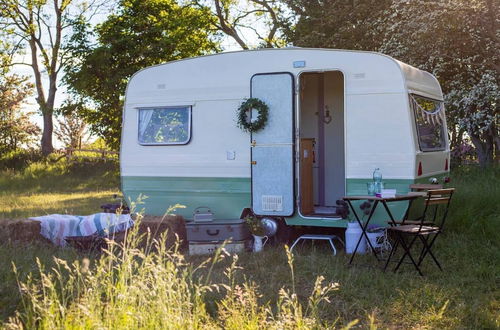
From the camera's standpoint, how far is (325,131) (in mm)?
9375

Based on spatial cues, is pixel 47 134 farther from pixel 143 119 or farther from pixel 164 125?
pixel 164 125

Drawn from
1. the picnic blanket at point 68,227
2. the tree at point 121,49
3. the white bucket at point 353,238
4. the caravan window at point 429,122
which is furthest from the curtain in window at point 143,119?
the tree at point 121,49

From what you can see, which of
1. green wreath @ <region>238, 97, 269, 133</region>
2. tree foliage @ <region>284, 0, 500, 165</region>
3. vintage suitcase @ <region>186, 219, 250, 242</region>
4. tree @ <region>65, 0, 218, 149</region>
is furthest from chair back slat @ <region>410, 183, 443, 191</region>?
tree @ <region>65, 0, 218, 149</region>

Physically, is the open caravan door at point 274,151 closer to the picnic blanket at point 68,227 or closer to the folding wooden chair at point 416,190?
the folding wooden chair at point 416,190

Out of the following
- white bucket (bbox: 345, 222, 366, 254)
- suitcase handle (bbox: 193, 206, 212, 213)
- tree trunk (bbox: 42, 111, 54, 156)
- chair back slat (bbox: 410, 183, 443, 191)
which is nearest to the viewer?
chair back slat (bbox: 410, 183, 443, 191)

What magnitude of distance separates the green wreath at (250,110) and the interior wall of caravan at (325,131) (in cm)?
106

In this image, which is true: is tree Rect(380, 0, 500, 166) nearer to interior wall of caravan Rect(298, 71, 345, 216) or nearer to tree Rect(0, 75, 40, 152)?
interior wall of caravan Rect(298, 71, 345, 216)

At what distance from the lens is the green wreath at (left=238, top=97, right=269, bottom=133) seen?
27.2ft

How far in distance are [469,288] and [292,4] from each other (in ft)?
46.4

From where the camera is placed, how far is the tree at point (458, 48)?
14117 mm

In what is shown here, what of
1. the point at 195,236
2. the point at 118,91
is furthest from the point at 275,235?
the point at 118,91

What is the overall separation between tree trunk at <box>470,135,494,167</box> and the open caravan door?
10.3 meters

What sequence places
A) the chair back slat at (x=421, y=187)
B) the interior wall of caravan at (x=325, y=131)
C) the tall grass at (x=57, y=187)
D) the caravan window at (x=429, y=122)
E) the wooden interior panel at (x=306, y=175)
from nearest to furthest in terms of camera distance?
the chair back slat at (x=421, y=187)
the caravan window at (x=429, y=122)
the wooden interior panel at (x=306, y=175)
the interior wall of caravan at (x=325, y=131)
the tall grass at (x=57, y=187)

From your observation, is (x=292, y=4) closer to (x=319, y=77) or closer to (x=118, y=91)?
(x=118, y=91)
